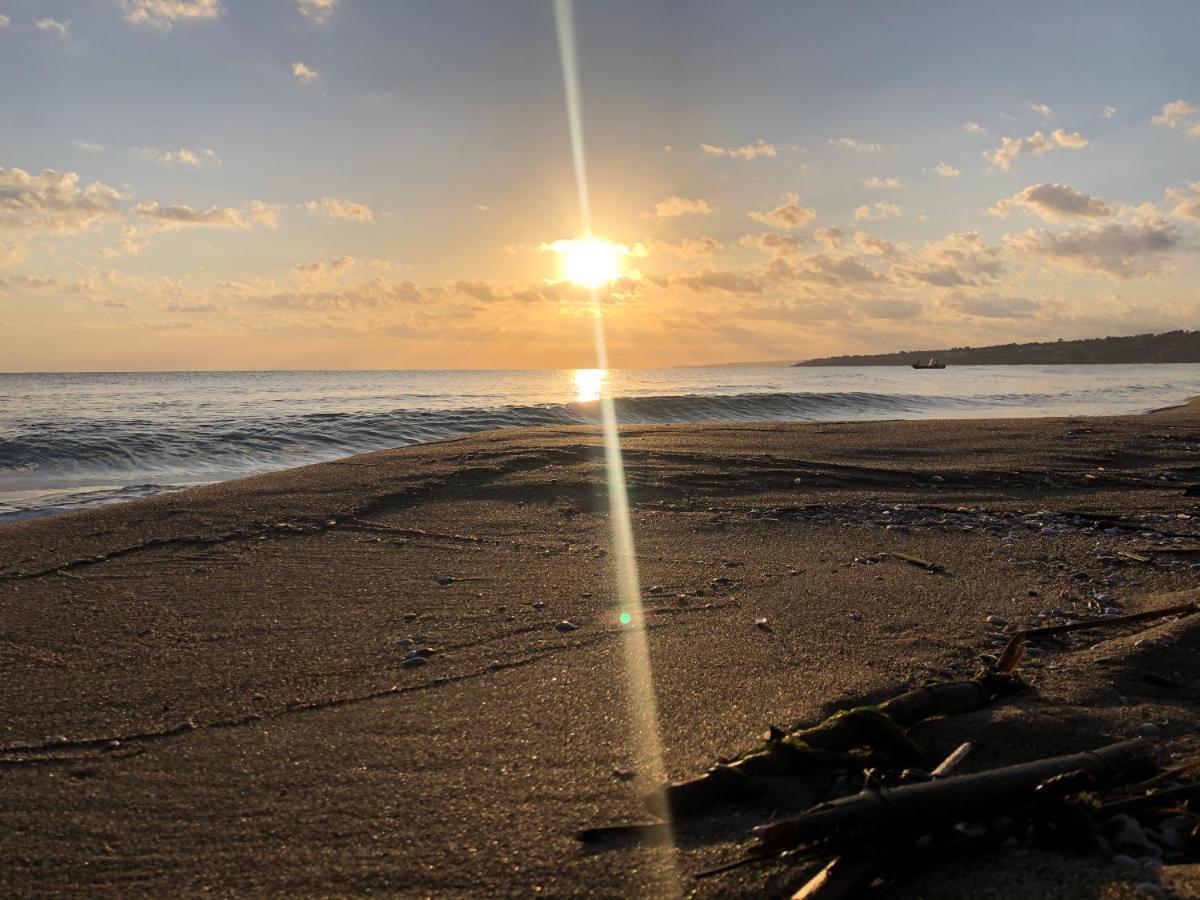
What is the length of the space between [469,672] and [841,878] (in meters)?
2.09

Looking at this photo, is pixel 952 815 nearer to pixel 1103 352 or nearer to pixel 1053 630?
pixel 1053 630

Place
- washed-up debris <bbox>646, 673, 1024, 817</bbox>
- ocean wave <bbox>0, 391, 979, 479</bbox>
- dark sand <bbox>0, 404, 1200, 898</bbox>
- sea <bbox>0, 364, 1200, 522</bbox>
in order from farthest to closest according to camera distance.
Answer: ocean wave <bbox>0, 391, 979, 479</bbox>
sea <bbox>0, 364, 1200, 522</bbox>
washed-up debris <bbox>646, 673, 1024, 817</bbox>
dark sand <bbox>0, 404, 1200, 898</bbox>

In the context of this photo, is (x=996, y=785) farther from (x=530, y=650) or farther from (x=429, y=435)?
(x=429, y=435)

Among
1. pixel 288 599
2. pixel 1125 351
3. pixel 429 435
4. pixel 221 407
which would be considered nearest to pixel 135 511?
pixel 288 599

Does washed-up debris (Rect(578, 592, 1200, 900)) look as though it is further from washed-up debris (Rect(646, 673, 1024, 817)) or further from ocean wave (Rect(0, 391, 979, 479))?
ocean wave (Rect(0, 391, 979, 479))

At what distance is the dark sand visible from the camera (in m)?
2.13

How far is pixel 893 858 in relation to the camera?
70.9 inches

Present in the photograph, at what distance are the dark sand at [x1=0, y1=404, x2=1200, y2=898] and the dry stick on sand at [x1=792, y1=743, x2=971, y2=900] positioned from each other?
112 mm

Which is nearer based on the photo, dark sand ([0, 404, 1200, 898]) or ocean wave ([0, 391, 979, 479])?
dark sand ([0, 404, 1200, 898])

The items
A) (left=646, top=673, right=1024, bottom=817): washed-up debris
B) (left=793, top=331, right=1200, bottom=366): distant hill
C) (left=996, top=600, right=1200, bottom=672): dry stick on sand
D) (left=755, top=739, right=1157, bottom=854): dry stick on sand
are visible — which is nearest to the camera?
(left=755, top=739, right=1157, bottom=854): dry stick on sand

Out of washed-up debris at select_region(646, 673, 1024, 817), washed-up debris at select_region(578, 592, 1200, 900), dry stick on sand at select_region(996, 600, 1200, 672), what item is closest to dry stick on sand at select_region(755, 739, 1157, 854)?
washed-up debris at select_region(578, 592, 1200, 900)

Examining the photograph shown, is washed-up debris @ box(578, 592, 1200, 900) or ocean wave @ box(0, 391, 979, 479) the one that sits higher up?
ocean wave @ box(0, 391, 979, 479)

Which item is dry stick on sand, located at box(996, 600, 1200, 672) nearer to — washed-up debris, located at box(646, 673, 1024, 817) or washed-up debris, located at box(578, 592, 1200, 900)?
washed-up debris, located at box(646, 673, 1024, 817)

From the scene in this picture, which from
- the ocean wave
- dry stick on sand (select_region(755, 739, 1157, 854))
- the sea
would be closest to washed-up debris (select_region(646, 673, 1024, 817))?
dry stick on sand (select_region(755, 739, 1157, 854))
